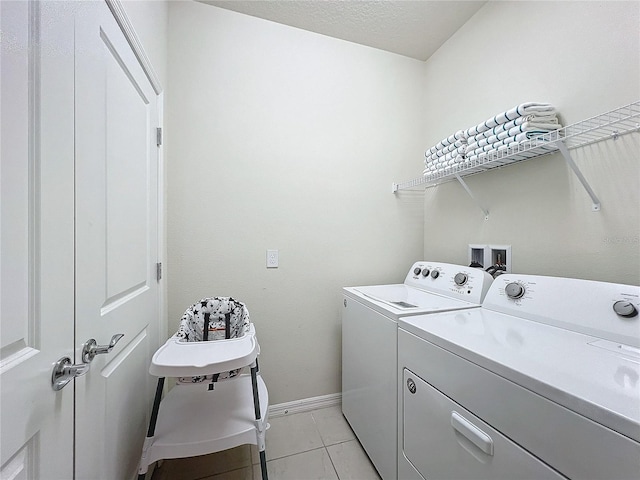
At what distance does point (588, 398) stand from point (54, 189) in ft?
4.32

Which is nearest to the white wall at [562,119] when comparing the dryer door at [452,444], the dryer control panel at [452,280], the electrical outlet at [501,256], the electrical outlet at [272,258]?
the electrical outlet at [501,256]

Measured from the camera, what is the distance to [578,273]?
3.87ft

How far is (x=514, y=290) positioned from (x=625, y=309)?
1.13 feet

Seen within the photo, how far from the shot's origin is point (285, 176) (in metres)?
1.84

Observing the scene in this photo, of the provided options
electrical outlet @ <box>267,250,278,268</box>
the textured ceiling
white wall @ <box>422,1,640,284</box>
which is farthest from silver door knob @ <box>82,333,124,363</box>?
the textured ceiling

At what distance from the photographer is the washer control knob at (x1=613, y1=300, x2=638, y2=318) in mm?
805

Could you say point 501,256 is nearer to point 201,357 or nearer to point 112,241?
point 201,357

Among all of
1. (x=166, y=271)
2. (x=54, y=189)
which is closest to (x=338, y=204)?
(x=166, y=271)

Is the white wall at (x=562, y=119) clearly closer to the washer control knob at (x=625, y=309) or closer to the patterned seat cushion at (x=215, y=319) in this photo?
the washer control knob at (x=625, y=309)

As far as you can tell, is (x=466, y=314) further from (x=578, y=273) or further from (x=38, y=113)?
(x=38, y=113)

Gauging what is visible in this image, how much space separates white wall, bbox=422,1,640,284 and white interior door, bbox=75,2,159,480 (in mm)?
1955

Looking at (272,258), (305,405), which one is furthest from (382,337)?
(305,405)

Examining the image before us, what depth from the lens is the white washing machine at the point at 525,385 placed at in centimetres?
53

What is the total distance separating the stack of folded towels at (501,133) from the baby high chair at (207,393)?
1.53 m
